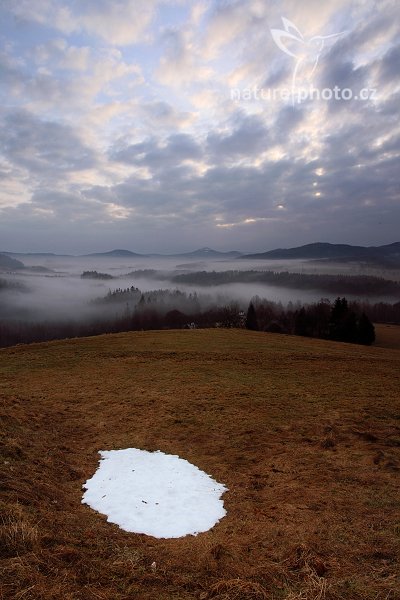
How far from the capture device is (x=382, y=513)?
8.24m

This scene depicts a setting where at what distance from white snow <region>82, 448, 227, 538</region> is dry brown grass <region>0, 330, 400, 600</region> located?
0.42 m

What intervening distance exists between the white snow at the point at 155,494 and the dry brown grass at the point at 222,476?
0.42 m

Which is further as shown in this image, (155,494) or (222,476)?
(222,476)

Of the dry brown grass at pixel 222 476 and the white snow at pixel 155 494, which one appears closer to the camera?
the dry brown grass at pixel 222 476

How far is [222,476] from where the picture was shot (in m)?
10.8

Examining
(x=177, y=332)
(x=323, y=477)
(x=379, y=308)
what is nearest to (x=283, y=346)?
(x=177, y=332)

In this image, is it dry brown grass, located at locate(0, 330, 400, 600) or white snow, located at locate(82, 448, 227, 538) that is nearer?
dry brown grass, located at locate(0, 330, 400, 600)

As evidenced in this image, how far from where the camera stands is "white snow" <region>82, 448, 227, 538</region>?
26.6 feet

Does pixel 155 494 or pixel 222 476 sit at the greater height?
pixel 155 494

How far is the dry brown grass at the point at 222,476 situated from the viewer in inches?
221

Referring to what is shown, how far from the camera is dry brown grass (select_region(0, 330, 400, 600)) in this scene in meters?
5.61

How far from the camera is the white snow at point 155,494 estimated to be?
8.12m

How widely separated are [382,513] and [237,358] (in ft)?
68.5

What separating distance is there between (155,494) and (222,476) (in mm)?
2252
